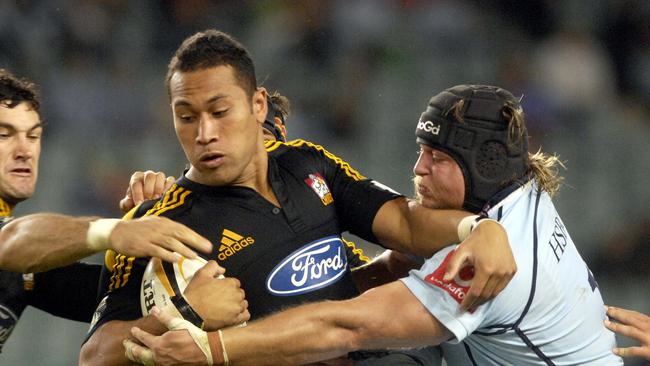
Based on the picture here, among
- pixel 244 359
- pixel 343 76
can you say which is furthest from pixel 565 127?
pixel 244 359

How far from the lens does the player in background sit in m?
3.42

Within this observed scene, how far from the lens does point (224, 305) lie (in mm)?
3336

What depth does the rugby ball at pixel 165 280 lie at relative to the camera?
3.36 m

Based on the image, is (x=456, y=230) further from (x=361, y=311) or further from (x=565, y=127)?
(x=565, y=127)

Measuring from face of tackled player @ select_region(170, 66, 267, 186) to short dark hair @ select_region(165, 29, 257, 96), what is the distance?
3 centimetres

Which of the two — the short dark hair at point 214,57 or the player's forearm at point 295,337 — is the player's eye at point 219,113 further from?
the player's forearm at point 295,337

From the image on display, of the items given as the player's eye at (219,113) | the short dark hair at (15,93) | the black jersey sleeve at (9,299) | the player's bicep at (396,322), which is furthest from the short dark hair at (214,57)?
the black jersey sleeve at (9,299)

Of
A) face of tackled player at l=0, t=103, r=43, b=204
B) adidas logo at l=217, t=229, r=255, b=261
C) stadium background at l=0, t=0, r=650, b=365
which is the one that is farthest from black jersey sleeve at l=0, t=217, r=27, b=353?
Result: stadium background at l=0, t=0, r=650, b=365

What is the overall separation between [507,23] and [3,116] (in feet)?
16.2

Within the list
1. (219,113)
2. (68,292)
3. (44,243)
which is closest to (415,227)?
(219,113)

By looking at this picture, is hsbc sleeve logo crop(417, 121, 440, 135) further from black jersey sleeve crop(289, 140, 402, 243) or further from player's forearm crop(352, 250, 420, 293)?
player's forearm crop(352, 250, 420, 293)

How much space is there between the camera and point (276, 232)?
3.64m

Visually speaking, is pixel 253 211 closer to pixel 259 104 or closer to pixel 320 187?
pixel 320 187

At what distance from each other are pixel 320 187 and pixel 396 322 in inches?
24.3
